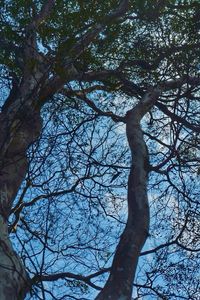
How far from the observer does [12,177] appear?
16.0 feet

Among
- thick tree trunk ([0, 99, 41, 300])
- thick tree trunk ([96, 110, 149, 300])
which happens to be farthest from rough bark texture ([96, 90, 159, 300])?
thick tree trunk ([0, 99, 41, 300])

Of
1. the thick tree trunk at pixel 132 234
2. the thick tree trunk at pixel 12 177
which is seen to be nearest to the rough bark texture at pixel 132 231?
the thick tree trunk at pixel 132 234

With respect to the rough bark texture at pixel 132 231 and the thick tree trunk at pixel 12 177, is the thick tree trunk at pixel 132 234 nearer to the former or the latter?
the rough bark texture at pixel 132 231

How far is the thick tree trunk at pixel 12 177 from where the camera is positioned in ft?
11.3

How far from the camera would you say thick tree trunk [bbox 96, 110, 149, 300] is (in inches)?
126

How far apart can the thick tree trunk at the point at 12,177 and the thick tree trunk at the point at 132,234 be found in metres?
0.61

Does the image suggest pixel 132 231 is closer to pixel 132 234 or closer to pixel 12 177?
pixel 132 234

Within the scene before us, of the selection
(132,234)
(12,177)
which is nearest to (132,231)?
(132,234)

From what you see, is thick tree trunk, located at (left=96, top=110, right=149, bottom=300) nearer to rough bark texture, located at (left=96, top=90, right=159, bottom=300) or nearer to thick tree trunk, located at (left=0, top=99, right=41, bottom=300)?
rough bark texture, located at (left=96, top=90, right=159, bottom=300)

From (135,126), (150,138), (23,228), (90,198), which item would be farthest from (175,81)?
(23,228)

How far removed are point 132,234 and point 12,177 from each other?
1.71 m

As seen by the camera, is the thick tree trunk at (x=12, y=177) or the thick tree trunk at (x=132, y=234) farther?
the thick tree trunk at (x=12, y=177)

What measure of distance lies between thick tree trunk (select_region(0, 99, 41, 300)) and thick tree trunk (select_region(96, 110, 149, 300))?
0.61 meters

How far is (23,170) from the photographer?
5.05m
